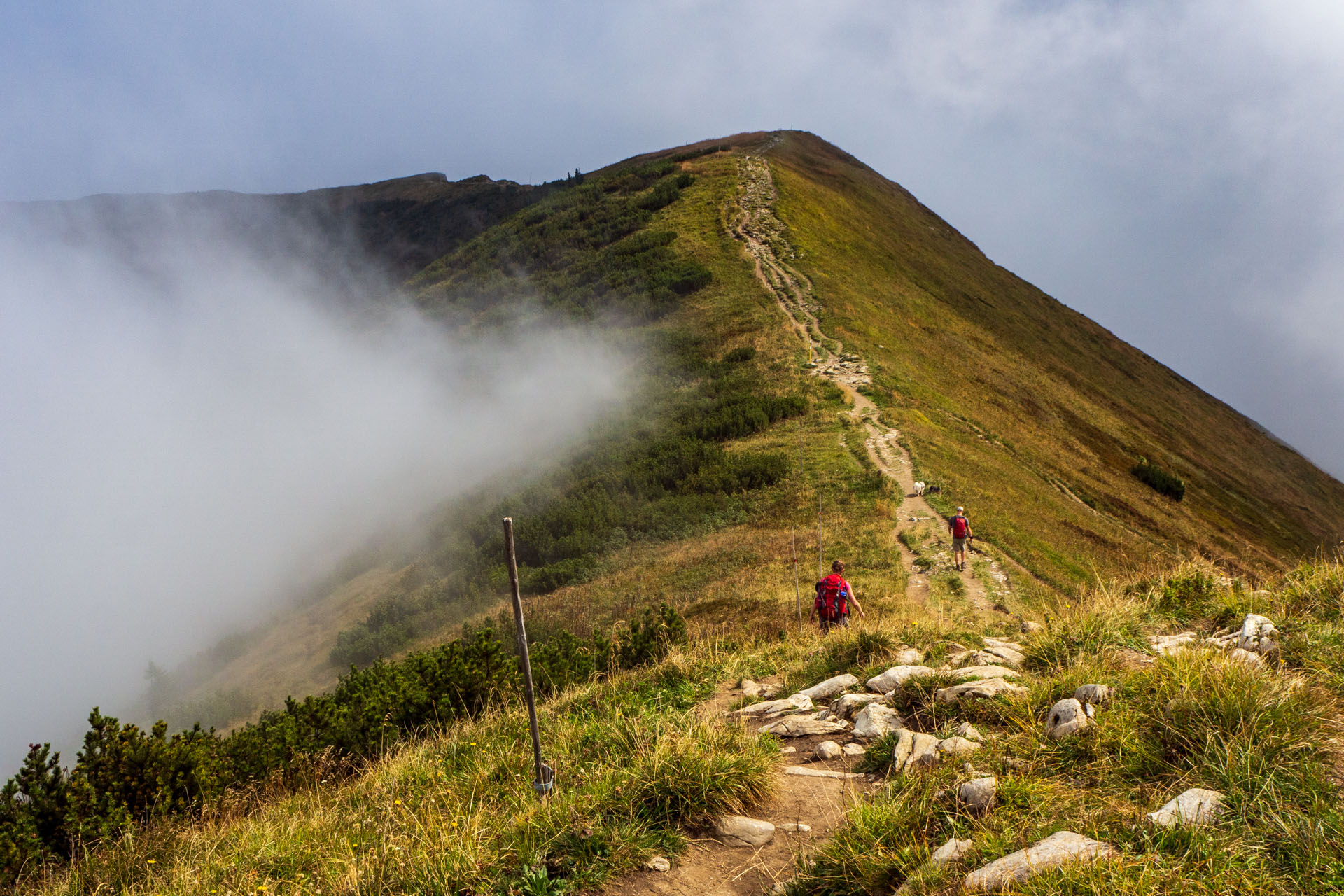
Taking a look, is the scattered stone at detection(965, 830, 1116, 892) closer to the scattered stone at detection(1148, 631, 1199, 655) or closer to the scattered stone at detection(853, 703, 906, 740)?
the scattered stone at detection(853, 703, 906, 740)

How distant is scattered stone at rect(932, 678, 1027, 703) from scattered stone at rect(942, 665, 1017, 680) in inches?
7.8

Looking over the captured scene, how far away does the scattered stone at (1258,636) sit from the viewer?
5321 mm

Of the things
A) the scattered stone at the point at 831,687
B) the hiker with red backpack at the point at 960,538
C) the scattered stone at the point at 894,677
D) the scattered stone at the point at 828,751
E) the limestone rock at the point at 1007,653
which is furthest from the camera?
the hiker with red backpack at the point at 960,538

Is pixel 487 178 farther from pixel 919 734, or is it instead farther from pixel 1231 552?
pixel 919 734

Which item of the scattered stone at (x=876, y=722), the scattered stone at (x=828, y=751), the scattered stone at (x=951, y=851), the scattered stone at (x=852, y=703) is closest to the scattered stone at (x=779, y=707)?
the scattered stone at (x=852, y=703)

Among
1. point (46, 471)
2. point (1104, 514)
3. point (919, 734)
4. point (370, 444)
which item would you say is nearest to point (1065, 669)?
point (919, 734)

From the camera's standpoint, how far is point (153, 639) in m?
39.0

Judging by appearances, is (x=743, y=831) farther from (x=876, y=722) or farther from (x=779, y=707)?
(x=779, y=707)

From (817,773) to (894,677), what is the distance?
1559mm

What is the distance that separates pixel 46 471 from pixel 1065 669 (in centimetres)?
8049

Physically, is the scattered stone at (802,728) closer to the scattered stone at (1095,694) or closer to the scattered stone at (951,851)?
the scattered stone at (1095,694)

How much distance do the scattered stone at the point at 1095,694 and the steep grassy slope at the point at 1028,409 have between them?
11.5 meters

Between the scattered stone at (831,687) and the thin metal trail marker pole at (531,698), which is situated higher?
the thin metal trail marker pole at (531,698)

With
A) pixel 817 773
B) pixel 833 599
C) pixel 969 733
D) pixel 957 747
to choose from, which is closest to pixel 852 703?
pixel 817 773
